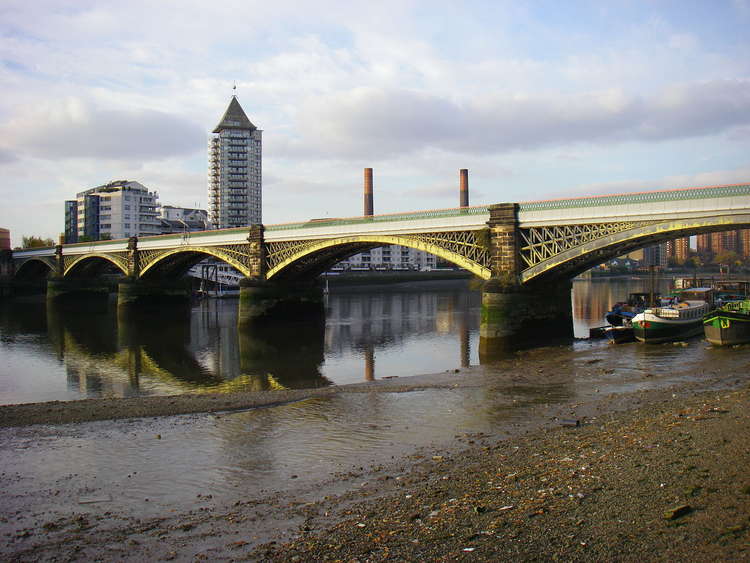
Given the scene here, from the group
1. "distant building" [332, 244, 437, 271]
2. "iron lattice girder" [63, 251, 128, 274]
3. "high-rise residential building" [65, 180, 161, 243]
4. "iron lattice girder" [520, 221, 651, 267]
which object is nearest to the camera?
"iron lattice girder" [520, 221, 651, 267]

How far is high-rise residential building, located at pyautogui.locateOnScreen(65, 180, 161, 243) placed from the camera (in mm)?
121000

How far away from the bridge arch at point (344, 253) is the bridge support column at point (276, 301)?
1193 mm

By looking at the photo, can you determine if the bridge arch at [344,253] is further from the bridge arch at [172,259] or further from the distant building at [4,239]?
the distant building at [4,239]

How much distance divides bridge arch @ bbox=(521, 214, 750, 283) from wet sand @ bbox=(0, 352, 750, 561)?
54.7 ft

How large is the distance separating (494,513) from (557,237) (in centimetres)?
2625

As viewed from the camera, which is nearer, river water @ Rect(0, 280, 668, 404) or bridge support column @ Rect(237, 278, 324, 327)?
river water @ Rect(0, 280, 668, 404)

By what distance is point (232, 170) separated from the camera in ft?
441

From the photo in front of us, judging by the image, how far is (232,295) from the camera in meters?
81.3

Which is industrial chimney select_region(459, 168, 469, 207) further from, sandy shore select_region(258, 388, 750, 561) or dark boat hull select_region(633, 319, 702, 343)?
sandy shore select_region(258, 388, 750, 561)

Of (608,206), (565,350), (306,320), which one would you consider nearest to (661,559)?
(565,350)

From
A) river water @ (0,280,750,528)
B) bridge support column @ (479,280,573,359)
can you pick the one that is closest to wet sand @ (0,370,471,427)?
river water @ (0,280,750,528)

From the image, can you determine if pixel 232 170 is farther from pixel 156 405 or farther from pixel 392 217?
pixel 156 405

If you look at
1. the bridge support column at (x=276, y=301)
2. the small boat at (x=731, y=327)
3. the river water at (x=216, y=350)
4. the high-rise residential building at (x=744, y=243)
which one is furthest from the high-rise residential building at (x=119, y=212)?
the high-rise residential building at (x=744, y=243)

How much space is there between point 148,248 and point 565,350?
2046 inches
